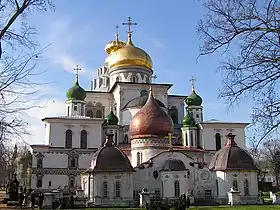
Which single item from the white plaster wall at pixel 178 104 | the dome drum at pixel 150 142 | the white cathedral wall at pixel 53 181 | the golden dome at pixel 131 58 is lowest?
the white cathedral wall at pixel 53 181

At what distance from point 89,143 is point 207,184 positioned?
→ 1564 centimetres

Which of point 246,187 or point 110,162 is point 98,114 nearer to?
point 110,162

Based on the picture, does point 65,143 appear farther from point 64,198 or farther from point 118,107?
point 64,198

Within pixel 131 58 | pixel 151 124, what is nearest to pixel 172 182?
pixel 151 124

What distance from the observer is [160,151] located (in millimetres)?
36156

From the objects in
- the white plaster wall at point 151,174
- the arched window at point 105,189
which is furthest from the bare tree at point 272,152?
the arched window at point 105,189

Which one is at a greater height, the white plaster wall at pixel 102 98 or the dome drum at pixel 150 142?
the white plaster wall at pixel 102 98

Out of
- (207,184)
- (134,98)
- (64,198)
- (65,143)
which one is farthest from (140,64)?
(64,198)

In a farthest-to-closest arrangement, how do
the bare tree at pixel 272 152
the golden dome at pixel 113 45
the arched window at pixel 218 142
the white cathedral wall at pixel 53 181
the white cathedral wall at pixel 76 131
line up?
the golden dome at pixel 113 45
the arched window at pixel 218 142
the white cathedral wall at pixel 76 131
the white cathedral wall at pixel 53 181
the bare tree at pixel 272 152

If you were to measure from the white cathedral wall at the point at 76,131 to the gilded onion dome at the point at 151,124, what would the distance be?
24.9 ft

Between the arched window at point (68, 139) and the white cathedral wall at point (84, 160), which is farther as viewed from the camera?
the arched window at point (68, 139)

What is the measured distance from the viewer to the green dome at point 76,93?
49656mm

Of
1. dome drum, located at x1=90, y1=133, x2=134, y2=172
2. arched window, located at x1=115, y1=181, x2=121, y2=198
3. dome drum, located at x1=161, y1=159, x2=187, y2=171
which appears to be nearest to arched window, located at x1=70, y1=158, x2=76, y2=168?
dome drum, located at x1=90, y1=133, x2=134, y2=172

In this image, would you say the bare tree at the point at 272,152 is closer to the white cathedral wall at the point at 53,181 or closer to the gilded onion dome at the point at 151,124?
the gilded onion dome at the point at 151,124
